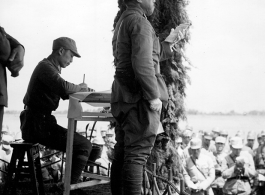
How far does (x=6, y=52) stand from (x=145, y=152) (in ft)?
3.73

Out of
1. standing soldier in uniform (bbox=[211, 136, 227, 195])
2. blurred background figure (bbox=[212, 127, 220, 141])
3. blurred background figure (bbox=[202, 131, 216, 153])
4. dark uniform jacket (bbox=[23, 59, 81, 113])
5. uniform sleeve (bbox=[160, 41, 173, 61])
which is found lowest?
standing soldier in uniform (bbox=[211, 136, 227, 195])

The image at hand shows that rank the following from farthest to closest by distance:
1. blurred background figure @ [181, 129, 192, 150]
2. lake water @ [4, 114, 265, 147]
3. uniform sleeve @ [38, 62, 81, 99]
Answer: lake water @ [4, 114, 265, 147], blurred background figure @ [181, 129, 192, 150], uniform sleeve @ [38, 62, 81, 99]

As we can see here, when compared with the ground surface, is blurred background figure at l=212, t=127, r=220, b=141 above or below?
above

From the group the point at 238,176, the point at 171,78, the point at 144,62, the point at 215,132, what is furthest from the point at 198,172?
the point at 144,62

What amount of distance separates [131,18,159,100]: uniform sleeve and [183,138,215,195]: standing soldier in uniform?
445 centimetres

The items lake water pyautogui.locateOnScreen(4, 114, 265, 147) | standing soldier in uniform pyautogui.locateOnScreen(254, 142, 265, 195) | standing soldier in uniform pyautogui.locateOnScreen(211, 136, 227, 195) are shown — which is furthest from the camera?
lake water pyautogui.locateOnScreen(4, 114, 265, 147)

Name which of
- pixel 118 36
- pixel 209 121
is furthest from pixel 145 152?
pixel 209 121

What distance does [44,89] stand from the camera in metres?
3.89

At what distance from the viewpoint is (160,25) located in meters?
5.15

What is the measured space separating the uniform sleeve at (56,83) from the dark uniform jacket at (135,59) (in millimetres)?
958

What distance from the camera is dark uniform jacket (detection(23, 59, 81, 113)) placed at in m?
3.80

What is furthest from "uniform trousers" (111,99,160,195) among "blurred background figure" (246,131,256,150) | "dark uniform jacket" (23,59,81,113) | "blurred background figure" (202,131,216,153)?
"blurred background figure" (246,131,256,150)

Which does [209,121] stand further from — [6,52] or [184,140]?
[6,52]

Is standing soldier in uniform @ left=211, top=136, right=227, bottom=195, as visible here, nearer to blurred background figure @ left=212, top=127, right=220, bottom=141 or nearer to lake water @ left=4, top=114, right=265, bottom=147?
blurred background figure @ left=212, top=127, right=220, bottom=141
